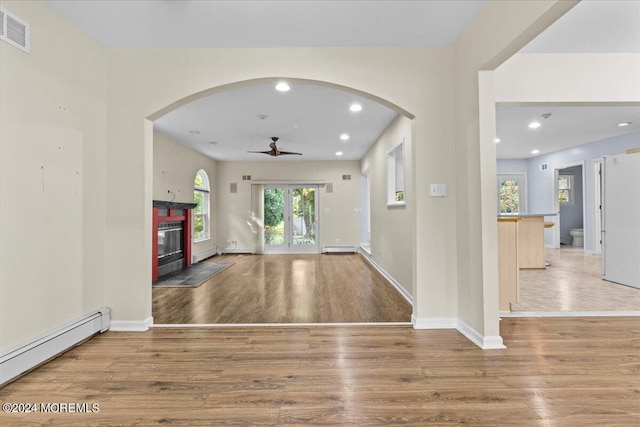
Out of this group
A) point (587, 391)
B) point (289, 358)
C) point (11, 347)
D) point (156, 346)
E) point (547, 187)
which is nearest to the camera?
point (587, 391)

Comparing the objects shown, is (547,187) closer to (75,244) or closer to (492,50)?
(492,50)

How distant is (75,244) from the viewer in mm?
2529

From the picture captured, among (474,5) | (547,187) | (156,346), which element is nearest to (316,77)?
(474,5)

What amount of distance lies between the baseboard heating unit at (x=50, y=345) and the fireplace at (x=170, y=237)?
7.78 ft

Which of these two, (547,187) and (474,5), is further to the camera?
(547,187)

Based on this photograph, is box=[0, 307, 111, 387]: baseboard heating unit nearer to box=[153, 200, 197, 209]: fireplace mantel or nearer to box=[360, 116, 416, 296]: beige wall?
box=[153, 200, 197, 209]: fireplace mantel

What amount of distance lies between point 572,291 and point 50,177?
5737 mm

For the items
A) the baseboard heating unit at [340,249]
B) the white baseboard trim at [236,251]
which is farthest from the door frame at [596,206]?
the white baseboard trim at [236,251]

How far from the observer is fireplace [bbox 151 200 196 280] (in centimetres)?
521

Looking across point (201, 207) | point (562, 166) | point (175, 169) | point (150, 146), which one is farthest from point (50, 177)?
point (562, 166)

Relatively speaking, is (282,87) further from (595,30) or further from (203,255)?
(203,255)

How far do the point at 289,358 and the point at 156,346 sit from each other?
3.68 ft

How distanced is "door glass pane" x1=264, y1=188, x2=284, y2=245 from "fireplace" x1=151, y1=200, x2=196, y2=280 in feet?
8.56

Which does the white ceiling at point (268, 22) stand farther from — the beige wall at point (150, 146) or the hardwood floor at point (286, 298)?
the hardwood floor at point (286, 298)
